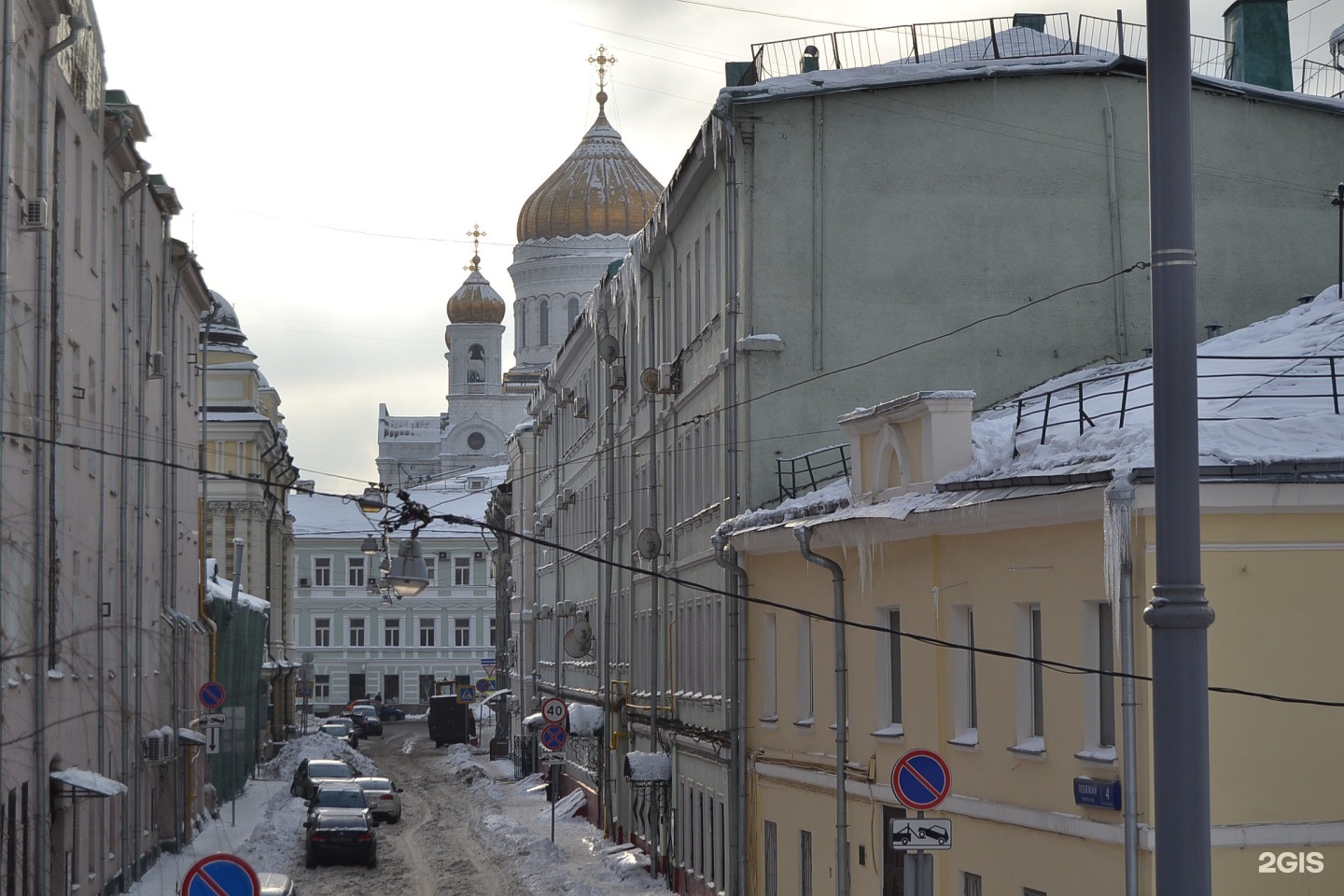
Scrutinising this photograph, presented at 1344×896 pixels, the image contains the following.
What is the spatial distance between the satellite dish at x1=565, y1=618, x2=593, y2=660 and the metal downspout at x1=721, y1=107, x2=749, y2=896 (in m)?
12.7

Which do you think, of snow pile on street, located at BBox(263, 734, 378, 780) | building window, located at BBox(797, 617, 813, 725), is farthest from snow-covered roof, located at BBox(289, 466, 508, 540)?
building window, located at BBox(797, 617, 813, 725)

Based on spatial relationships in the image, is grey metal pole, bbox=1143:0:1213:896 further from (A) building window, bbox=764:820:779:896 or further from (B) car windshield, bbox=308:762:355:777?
(B) car windshield, bbox=308:762:355:777

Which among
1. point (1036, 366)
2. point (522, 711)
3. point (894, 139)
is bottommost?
point (522, 711)

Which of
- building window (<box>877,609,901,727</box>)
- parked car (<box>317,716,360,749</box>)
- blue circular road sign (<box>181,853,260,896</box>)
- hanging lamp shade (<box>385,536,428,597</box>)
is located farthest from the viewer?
parked car (<box>317,716,360,749</box>)

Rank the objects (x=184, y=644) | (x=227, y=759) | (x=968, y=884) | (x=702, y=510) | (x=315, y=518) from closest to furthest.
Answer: (x=968, y=884), (x=702, y=510), (x=184, y=644), (x=227, y=759), (x=315, y=518)

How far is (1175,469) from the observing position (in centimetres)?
677

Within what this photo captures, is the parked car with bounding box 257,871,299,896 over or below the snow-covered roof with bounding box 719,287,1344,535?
below

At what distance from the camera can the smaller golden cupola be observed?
13388 centimetres

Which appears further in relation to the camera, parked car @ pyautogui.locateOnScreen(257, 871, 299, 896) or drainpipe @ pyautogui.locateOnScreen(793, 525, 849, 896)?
parked car @ pyautogui.locateOnScreen(257, 871, 299, 896)

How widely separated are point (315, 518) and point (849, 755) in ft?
278

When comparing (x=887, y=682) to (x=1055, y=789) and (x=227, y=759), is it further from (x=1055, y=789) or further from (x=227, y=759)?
(x=227, y=759)

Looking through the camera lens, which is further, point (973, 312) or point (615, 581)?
point (615, 581)

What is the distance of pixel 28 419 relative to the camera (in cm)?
1942

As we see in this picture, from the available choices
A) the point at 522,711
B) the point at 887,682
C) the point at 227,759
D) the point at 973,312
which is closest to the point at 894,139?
the point at 973,312
